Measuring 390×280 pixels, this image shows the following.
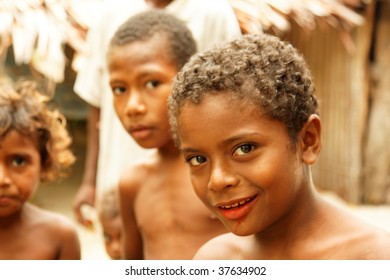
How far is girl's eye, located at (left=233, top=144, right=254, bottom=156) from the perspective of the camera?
927 mm

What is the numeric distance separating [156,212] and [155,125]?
7.4 inches

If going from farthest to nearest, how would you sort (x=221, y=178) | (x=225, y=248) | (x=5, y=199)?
1. (x=5, y=199)
2. (x=225, y=248)
3. (x=221, y=178)

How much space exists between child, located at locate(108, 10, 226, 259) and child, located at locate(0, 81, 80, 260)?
0.16m

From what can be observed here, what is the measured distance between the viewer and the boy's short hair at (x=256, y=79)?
3.09 ft

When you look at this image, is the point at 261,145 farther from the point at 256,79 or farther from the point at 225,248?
the point at 225,248

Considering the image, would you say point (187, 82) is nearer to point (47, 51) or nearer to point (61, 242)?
point (61, 242)

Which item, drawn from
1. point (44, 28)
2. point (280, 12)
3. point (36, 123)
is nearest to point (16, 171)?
point (36, 123)

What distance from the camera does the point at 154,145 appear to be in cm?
135

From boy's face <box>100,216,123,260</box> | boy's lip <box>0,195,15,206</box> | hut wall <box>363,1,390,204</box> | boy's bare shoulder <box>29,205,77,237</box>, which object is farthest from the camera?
hut wall <box>363,1,390,204</box>

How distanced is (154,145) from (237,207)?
431 mm

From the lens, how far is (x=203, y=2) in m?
1.63

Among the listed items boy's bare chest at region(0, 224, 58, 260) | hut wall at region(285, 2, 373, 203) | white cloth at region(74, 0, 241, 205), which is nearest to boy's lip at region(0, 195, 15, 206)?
boy's bare chest at region(0, 224, 58, 260)

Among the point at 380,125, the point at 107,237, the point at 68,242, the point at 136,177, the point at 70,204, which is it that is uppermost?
the point at 136,177

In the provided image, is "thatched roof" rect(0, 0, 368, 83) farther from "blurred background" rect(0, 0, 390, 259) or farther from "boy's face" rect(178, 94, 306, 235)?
"boy's face" rect(178, 94, 306, 235)
